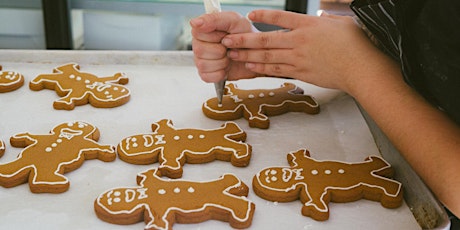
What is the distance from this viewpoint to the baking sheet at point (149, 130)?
790 millimetres

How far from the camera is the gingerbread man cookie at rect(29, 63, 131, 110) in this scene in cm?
108

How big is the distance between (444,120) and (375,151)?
0.56 ft

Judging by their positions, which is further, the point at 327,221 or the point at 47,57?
the point at 47,57

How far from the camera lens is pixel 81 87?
1118 mm

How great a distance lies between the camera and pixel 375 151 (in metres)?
0.96

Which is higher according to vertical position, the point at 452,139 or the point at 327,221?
the point at 452,139

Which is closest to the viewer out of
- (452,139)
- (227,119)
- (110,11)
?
(452,139)

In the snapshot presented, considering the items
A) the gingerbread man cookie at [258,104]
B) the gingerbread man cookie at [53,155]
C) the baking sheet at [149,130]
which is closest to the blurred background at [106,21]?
the baking sheet at [149,130]

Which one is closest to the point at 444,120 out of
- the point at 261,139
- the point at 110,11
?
the point at 261,139

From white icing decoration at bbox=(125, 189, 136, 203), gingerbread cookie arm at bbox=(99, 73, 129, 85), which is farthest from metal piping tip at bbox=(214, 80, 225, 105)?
white icing decoration at bbox=(125, 189, 136, 203)

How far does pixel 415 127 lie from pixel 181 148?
37 cm

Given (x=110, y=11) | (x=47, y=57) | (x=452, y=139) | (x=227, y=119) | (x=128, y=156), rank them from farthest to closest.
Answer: (x=110, y=11) → (x=47, y=57) → (x=227, y=119) → (x=128, y=156) → (x=452, y=139)

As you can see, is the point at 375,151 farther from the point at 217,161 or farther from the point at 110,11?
the point at 110,11

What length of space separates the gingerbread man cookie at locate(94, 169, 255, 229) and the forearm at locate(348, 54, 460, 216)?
247mm
